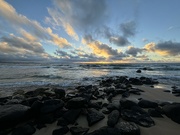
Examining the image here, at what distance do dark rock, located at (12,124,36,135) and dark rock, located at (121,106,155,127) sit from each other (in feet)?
9.94

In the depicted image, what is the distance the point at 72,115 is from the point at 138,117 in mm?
2317

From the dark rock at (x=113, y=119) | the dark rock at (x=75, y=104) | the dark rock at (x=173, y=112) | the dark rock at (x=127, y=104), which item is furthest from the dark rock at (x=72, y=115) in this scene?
the dark rock at (x=173, y=112)

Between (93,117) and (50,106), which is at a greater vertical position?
(50,106)

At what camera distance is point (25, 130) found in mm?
4148

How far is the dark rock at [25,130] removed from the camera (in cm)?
405

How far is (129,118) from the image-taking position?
4.77 metres

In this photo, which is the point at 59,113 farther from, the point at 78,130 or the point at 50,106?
the point at 78,130

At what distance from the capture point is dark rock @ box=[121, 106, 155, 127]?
455 cm

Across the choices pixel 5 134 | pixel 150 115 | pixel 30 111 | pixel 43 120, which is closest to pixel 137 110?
pixel 150 115

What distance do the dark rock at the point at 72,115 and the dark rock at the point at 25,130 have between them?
3.62 ft

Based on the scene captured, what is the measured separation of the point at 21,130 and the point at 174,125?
486 centimetres

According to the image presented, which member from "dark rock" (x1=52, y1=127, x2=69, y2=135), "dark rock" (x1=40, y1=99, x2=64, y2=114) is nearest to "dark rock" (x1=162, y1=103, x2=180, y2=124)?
"dark rock" (x1=52, y1=127, x2=69, y2=135)

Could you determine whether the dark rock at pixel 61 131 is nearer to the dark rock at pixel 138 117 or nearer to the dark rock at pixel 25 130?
the dark rock at pixel 25 130

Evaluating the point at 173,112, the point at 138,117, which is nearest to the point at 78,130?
the point at 138,117
